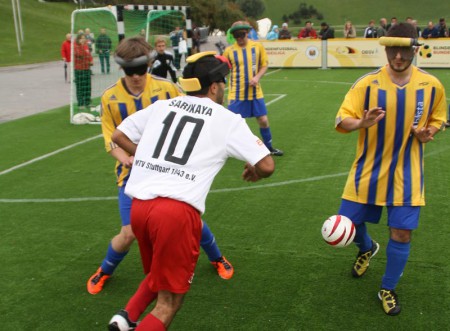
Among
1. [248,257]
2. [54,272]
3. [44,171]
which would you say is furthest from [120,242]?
[44,171]

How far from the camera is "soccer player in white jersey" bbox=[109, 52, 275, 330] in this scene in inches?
126

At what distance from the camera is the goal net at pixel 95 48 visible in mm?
14102

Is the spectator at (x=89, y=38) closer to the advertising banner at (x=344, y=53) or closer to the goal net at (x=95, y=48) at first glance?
the goal net at (x=95, y=48)

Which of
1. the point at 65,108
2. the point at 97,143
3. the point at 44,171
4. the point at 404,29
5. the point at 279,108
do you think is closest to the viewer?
the point at 404,29

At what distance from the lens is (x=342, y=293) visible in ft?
15.6

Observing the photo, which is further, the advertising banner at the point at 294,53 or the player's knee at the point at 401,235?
the advertising banner at the point at 294,53

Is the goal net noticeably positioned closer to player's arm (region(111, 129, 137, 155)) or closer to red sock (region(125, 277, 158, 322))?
player's arm (region(111, 129, 137, 155))

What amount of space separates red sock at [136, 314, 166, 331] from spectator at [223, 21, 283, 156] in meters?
6.45

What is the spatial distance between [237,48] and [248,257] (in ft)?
15.9

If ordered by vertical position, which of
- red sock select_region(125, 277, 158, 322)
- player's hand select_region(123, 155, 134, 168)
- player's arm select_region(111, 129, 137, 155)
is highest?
player's arm select_region(111, 129, 137, 155)

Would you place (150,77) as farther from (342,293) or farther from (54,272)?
(342,293)

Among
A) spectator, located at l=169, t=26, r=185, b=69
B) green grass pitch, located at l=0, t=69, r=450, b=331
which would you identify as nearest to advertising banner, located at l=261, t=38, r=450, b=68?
spectator, located at l=169, t=26, r=185, b=69

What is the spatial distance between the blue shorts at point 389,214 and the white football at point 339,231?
136mm

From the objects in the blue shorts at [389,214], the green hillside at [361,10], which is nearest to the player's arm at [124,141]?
the blue shorts at [389,214]
